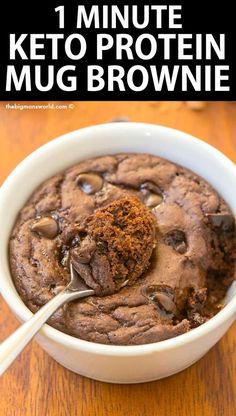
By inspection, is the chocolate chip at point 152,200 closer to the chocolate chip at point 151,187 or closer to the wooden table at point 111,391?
the chocolate chip at point 151,187

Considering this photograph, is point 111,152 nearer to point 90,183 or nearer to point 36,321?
point 90,183

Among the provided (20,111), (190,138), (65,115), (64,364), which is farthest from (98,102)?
(64,364)

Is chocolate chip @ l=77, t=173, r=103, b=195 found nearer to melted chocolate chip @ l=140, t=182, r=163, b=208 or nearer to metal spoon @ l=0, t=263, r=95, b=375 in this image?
melted chocolate chip @ l=140, t=182, r=163, b=208

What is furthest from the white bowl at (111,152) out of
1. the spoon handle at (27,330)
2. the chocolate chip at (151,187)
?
the chocolate chip at (151,187)

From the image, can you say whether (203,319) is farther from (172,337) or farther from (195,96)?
(195,96)

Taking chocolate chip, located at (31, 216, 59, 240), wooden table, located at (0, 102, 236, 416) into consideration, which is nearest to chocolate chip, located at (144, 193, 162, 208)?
chocolate chip, located at (31, 216, 59, 240)
